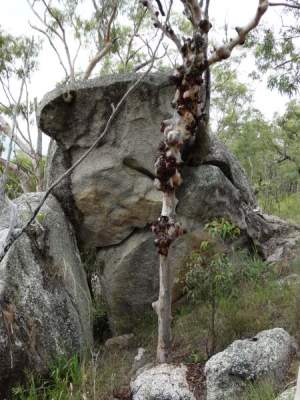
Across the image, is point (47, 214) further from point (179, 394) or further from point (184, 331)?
point (179, 394)

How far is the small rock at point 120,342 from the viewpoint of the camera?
206 inches

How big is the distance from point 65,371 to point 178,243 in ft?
6.23

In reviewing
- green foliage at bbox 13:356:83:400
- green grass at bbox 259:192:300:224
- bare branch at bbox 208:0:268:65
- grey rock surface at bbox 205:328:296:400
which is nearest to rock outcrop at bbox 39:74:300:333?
green foliage at bbox 13:356:83:400

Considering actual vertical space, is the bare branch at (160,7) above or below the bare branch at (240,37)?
above

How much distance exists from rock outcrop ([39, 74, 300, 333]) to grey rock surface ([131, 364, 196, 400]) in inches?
65.3

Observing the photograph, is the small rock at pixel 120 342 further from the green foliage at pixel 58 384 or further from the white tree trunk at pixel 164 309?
the white tree trunk at pixel 164 309

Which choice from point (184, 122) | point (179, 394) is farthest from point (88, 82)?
point (179, 394)

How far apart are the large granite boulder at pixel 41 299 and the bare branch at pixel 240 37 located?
1.95 meters

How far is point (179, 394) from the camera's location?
3.66 metres

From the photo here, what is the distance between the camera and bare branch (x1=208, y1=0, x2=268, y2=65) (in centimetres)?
399

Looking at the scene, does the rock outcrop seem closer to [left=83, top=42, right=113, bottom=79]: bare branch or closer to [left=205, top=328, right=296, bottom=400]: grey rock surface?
[left=205, top=328, right=296, bottom=400]: grey rock surface

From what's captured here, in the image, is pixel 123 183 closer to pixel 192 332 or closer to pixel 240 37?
pixel 192 332

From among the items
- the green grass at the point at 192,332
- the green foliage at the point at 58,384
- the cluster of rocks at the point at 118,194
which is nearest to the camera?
the green foliage at the point at 58,384

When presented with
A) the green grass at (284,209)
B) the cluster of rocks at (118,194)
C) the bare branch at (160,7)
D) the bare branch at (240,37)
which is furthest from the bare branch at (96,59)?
the bare branch at (240,37)
